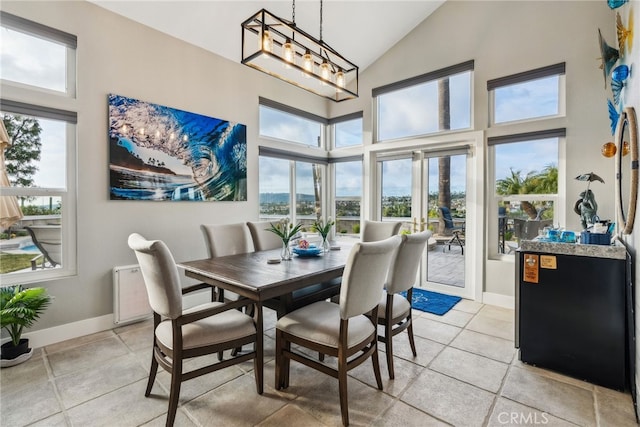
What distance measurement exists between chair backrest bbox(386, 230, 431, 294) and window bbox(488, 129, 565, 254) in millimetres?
2066

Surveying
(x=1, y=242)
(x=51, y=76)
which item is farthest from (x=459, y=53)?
(x=1, y=242)

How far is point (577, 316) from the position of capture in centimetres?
222

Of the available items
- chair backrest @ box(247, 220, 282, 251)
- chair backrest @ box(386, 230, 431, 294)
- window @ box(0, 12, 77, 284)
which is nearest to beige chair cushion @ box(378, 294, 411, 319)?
chair backrest @ box(386, 230, 431, 294)

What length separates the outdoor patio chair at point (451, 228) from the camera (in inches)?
167

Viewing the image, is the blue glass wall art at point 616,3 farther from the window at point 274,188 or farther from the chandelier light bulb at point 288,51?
the window at point 274,188

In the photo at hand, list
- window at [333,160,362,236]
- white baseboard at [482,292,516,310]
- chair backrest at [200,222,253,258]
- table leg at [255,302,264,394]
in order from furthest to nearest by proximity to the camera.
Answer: window at [333,160,362,236], white baseboard at [482,292,516,310], chair backrest at [200,222,253,258], table leg at [255,302,264,394]

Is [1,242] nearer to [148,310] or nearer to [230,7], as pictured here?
[148,310]

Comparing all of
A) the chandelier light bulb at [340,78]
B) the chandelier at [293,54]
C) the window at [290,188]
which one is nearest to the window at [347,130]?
the window at [290,188]

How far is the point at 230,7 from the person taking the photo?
10.9 ft

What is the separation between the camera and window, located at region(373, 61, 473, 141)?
4.15 meters

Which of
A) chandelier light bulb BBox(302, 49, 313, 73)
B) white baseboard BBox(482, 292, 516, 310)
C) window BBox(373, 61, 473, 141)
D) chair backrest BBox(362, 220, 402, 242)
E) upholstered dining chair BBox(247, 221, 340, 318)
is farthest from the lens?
window BBox(373, 61, 473, 141)

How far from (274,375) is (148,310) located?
1.79m

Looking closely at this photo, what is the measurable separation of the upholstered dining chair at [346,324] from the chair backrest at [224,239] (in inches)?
51.0

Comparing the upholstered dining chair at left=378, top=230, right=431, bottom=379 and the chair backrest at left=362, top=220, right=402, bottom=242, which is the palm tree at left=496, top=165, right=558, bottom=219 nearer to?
the chair backrest at left=362, top=220, right=402, bottom=242
